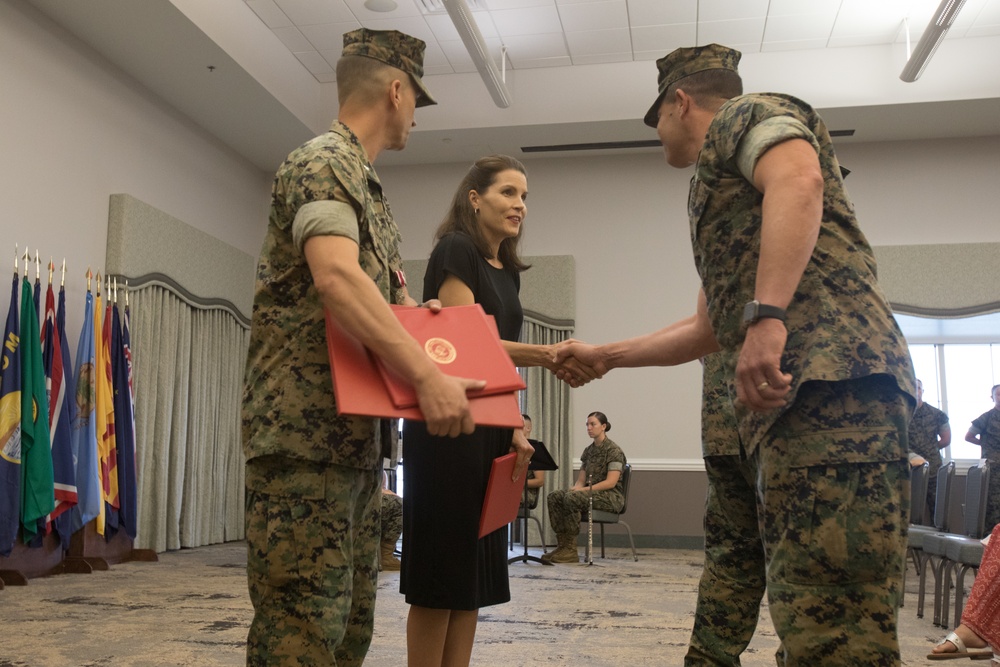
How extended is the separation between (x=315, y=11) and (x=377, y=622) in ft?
16.0

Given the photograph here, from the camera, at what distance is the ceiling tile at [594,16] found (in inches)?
269

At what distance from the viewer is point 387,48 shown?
1813mm

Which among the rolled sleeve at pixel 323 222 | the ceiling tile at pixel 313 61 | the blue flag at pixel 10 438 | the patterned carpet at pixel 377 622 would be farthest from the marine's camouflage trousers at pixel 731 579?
the ceiling tile at pixel 313 61

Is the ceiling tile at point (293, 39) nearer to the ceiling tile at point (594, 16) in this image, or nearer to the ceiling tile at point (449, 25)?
the ceiling tile at point (449, 25)

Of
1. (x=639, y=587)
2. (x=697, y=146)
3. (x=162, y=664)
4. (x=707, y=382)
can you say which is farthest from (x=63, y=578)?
(x=697, y=146)

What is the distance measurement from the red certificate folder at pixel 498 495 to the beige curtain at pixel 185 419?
5.28 m

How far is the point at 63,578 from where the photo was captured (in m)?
5.37

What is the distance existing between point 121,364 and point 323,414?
5.19 meters

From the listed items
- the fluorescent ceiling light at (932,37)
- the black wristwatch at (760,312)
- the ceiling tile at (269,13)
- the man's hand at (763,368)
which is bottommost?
the man's hand at (763,368)

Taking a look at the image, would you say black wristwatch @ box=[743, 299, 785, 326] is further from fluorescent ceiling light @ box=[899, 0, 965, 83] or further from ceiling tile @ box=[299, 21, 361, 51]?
ceiling tile @ box=[299, 21, 361, 51]

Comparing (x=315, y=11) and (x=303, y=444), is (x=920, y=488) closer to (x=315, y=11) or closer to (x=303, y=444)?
(x=303, y=444)

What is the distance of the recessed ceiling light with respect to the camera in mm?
6762

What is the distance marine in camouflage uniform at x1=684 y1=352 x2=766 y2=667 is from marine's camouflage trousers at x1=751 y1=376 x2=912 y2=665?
481 millimetres

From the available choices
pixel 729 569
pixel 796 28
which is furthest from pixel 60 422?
pixel 796 28
